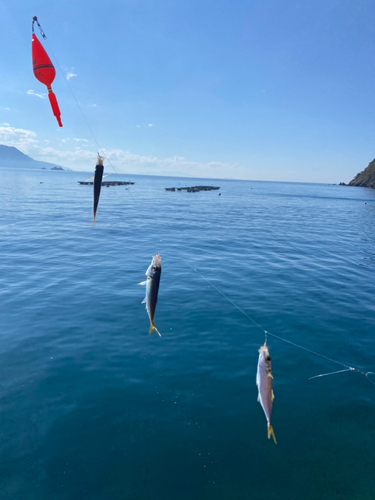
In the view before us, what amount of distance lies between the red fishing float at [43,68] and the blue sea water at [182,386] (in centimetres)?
807

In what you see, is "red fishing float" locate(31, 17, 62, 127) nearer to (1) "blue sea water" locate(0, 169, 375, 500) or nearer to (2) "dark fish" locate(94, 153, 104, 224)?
(2) "dark fish" locate(94, 153, 104, 224)

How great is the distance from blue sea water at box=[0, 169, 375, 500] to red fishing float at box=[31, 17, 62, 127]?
8066 mm

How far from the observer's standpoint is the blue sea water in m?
7.05

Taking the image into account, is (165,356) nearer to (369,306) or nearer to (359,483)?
(359,483)

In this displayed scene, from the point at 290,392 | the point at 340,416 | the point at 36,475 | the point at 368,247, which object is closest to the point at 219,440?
the point at 290,392

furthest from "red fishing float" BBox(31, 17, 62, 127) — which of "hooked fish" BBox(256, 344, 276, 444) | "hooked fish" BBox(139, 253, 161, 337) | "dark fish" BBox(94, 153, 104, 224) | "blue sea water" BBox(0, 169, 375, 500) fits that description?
"blue sea water" BBox(0, 169, 375, 500)

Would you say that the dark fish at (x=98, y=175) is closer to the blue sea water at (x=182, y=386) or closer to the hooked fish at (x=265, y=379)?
the hooked fish at (x=265, y=379)

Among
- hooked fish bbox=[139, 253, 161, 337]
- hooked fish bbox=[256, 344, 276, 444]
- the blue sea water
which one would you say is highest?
hooked fish bbox=[139, 253, 161, 337]

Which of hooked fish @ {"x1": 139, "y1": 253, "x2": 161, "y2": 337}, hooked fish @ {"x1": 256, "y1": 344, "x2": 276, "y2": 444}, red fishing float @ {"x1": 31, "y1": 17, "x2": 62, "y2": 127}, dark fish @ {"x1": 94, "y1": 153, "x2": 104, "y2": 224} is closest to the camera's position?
hooked fish @ {"x1": 256, "y1": 344, "x2": 276, "y2": 444}

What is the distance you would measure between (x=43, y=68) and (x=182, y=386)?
390 inches

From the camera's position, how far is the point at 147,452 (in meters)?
7.52

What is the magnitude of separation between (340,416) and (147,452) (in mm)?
5791

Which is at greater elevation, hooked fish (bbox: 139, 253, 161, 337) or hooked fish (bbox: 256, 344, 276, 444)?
hooked fish (bbox: 139, 253, 161, 337)

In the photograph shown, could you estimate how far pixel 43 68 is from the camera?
23.6ft
